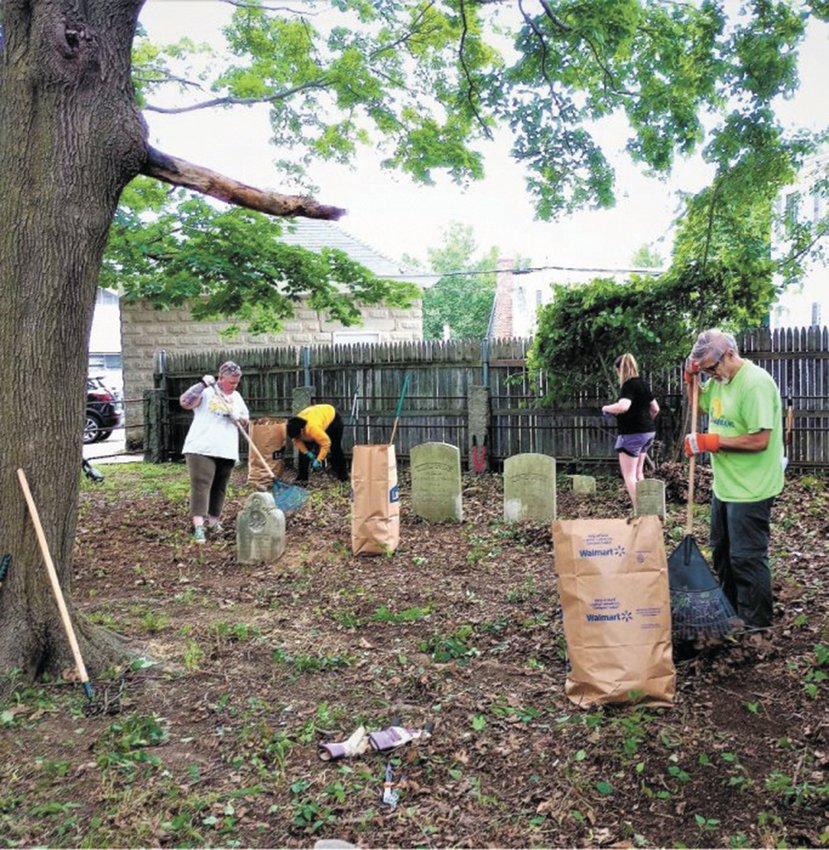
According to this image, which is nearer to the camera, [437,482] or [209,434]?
[209,434]

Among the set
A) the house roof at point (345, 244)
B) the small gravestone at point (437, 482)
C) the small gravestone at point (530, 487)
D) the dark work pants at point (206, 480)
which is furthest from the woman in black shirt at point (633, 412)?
the house roof at point (345, 244)

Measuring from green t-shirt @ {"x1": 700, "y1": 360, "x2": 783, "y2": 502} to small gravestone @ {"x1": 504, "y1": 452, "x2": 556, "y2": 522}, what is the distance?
13.4ft

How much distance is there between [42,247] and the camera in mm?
4270

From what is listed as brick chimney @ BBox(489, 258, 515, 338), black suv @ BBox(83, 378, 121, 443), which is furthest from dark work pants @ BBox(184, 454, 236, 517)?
brick chimney @ BBox(489, 258, 515, 338)

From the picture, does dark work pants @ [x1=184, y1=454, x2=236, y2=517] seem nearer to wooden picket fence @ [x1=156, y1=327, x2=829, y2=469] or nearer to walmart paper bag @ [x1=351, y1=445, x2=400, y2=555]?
walmart paper bag @ [x1=351, y1=445, x2=400, y2=555]

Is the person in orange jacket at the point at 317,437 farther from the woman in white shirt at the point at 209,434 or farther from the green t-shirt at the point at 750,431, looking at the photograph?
the green t-shirt at the point at 750,431

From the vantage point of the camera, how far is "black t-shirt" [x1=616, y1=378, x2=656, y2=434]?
8633 mm

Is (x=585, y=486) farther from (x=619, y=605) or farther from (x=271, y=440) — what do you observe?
(x=619, y=605)

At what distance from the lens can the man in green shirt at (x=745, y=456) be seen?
15.1ft

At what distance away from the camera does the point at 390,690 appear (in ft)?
14.3

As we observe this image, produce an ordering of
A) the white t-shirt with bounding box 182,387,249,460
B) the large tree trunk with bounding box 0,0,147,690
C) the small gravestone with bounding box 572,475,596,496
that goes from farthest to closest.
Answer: the small gravestone with bounding box 572,475,596,496 < the white t-shirt with bounding box 182,387,249,460 < the large tree trunk with bounding box 0,0,147,690

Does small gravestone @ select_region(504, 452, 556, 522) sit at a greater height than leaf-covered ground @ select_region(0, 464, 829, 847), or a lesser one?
greater

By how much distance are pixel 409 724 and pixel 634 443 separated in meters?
5.65

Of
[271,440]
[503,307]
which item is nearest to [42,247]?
[271,440]
